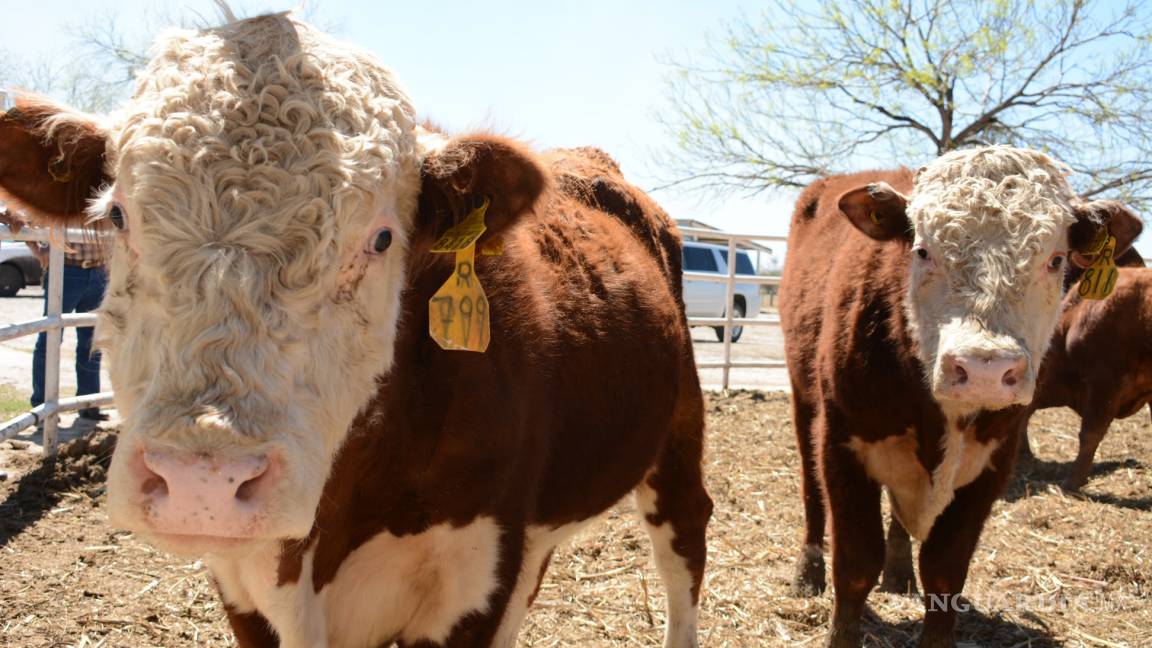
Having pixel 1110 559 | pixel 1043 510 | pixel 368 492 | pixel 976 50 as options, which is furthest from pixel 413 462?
pixel 976 50

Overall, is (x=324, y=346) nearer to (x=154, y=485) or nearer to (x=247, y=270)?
(x=247, y=270)

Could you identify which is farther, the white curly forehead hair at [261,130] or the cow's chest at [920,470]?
the cow's chest at [920,470]

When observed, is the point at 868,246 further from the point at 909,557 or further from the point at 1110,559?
the point at 1110,559

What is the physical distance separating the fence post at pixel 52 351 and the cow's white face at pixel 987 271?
480cm

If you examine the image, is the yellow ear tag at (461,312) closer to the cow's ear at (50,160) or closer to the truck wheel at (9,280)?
the cow's ear at (50,160)

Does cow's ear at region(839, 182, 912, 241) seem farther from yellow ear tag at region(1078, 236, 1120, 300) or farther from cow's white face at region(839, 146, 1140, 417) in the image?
yellow ear tag at region(1078, 236, 1120, 300)

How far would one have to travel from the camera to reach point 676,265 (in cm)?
464

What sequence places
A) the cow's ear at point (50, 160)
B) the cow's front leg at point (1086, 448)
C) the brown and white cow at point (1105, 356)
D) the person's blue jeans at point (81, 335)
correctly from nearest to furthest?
the cow's ear at point (50, 160) < the person's blue jeans at point (81, 335) < the cow's front leg at point (1086, 448) < the brown and white cow at point (1105, 356)

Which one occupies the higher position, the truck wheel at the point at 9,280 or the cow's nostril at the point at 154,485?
the truck wheel at the point at 9,280

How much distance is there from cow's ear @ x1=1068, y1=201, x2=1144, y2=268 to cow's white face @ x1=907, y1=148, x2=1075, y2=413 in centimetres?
9

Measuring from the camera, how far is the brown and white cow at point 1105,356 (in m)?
8.21

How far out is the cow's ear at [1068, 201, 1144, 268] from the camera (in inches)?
159

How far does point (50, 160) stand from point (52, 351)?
4.04 m

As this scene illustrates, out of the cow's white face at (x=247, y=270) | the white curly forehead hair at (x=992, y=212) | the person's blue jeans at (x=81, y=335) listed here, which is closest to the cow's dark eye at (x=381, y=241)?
the cow's white face at (x=247, y=270)
